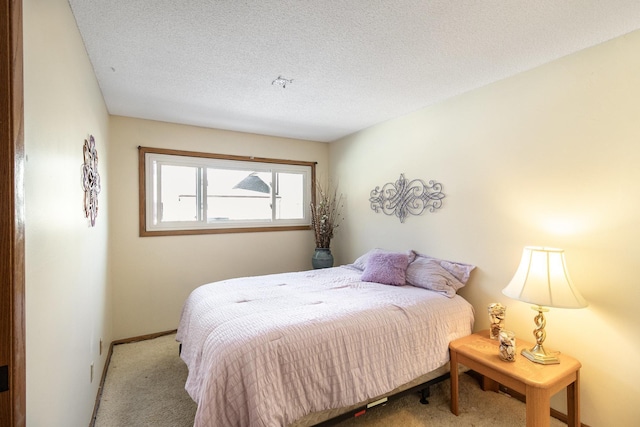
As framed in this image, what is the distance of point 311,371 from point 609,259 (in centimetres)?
194

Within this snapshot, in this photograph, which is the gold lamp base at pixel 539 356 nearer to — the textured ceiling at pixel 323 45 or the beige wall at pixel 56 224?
the textured ceiling at pixel 323 45

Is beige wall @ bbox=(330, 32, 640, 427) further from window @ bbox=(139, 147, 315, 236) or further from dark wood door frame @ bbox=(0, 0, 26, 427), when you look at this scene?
dark wood door frame @ bbox=(0, 0, 26, 427)

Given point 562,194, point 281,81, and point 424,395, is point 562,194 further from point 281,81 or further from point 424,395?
point 281,81

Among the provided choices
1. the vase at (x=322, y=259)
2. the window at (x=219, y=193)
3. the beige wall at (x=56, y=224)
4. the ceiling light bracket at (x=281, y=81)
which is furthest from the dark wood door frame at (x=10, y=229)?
the vase at (x=322, y=259)

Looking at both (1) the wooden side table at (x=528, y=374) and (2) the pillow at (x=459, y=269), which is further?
(2) the pillow at (x=459, y=269)

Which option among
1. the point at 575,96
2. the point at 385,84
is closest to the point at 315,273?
the point at 385,84

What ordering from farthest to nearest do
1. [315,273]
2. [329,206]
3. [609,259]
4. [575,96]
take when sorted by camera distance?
[329,206], [315,273], [575,96], [609,259]

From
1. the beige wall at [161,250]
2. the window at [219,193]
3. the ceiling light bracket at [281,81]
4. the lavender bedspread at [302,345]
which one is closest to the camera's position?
the lavender bedspread at [302,345]

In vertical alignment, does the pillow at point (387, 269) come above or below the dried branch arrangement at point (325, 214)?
below

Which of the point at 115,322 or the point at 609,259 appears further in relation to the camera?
the point at 115,322

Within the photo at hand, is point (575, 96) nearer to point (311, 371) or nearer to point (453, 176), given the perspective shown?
point (453, 176)

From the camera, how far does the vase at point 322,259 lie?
396cm

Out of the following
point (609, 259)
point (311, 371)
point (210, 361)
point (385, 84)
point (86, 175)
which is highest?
point (385, 84)

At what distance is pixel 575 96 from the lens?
200cm
